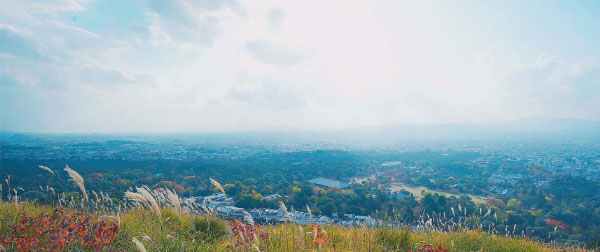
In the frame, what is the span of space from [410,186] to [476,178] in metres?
7.60

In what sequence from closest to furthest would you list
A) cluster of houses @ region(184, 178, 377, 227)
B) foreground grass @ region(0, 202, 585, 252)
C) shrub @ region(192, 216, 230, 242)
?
1. foreground grass @ region(0, 202, 585, 252)
2. cluster of houses @ region(184, 178, 377, 227)
3. shrub @ region(192, 216, 230, 242)

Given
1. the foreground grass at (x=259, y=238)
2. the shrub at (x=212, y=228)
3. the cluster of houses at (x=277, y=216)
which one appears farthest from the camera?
the shrub at (x=212, y=228)

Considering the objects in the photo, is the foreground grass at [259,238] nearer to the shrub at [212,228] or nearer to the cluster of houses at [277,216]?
the shrub at [212,228]

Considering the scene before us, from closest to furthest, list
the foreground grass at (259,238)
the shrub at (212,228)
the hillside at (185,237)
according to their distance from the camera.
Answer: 1. the hillside at (185,237)
2. the foreground grass at (259,238)
3. the shrub at (212,228)

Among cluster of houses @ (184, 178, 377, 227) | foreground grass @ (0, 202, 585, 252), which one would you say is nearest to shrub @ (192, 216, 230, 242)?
foreground grass @ (0, 202, 585, 252)

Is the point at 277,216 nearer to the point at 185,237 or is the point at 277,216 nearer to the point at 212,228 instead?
the point at 212,228

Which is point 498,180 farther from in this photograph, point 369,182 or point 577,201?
point 369,182

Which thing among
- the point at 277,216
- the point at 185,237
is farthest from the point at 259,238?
the point at 277,216

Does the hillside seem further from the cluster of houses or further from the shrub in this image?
the cluster of houses

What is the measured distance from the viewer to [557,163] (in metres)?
30.2

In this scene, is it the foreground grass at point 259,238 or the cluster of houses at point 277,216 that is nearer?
the foreground grass at point 259,238

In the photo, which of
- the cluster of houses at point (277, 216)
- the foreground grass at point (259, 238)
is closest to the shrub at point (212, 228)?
the foreground grass at point (259, 238)

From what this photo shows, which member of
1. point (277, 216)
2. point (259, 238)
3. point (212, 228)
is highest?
point (259, 238)

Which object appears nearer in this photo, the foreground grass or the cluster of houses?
the foreground grass
